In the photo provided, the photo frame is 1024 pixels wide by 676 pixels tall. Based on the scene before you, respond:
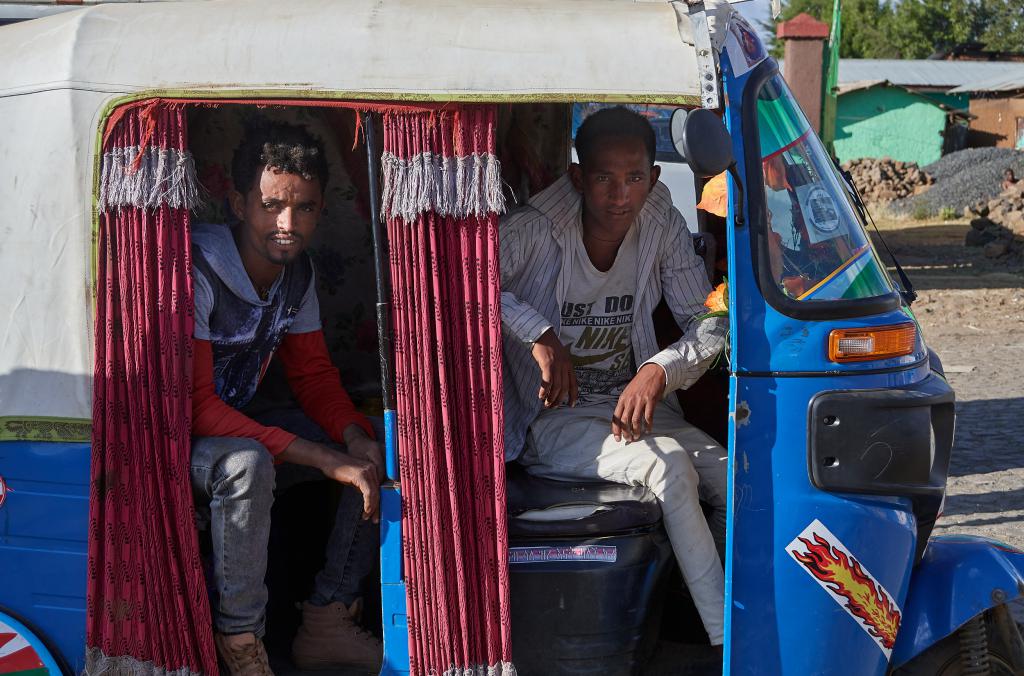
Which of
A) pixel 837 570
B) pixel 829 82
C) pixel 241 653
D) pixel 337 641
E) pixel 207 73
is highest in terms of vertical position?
pixel 829 82

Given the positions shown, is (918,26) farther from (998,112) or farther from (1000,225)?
(1000,225)

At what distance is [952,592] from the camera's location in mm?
2889

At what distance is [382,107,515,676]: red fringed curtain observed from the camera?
2.73 metres

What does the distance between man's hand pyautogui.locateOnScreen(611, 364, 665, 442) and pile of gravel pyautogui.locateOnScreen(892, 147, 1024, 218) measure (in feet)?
70.3

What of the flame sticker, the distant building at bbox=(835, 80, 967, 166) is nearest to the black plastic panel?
the flame sticker

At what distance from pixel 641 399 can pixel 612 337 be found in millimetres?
465

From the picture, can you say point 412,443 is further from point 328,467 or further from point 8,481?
point 8,481

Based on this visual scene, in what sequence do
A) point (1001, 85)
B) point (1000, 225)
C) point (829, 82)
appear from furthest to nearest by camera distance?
point (1001, 85) → point (1000, 225) → point (829, 82)

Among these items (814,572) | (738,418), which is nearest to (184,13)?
(738,418)

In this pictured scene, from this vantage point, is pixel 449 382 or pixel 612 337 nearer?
pixel 449 382

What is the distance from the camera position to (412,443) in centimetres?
280

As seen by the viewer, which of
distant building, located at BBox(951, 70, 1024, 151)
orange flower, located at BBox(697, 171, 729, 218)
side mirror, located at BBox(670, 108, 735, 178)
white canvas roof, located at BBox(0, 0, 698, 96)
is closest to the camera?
side mirror, located at BBox(670, 108, 735, 178)

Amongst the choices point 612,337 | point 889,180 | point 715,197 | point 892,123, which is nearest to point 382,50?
point 612,337

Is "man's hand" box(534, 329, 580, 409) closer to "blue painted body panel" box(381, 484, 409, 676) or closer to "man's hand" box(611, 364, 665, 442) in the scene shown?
"man's hand" box(611, 364, 665, 442)
